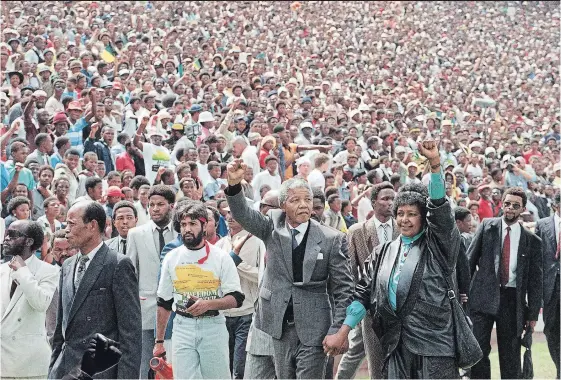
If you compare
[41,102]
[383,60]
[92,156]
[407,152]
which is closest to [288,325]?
[92,156]

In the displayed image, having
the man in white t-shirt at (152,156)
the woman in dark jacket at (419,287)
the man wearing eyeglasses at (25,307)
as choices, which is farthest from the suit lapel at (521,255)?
the man in white t-shirt at (152,156)

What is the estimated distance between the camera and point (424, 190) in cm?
647

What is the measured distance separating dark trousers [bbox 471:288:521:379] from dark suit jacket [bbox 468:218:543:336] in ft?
0.23

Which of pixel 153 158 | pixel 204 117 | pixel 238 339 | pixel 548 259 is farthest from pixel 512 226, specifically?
pixel 204 117

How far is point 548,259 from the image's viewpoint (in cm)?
1031

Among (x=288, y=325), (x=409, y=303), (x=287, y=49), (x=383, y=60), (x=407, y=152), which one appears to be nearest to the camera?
(x=409, y=303)

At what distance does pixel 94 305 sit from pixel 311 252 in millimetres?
1572

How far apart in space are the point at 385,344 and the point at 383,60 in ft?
82.3

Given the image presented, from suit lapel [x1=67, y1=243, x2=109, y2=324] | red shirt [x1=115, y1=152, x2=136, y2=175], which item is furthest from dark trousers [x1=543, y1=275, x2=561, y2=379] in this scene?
red shirt [x1=115, y1=152, x2=136, y2=175]

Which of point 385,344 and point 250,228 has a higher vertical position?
point 250,228

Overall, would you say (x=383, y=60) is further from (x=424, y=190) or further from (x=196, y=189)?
(x=424, y=190)

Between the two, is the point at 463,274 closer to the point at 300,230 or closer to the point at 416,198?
the point at 300,230

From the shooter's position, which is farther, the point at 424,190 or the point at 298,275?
the point at 298,275

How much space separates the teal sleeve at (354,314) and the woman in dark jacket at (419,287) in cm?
11
